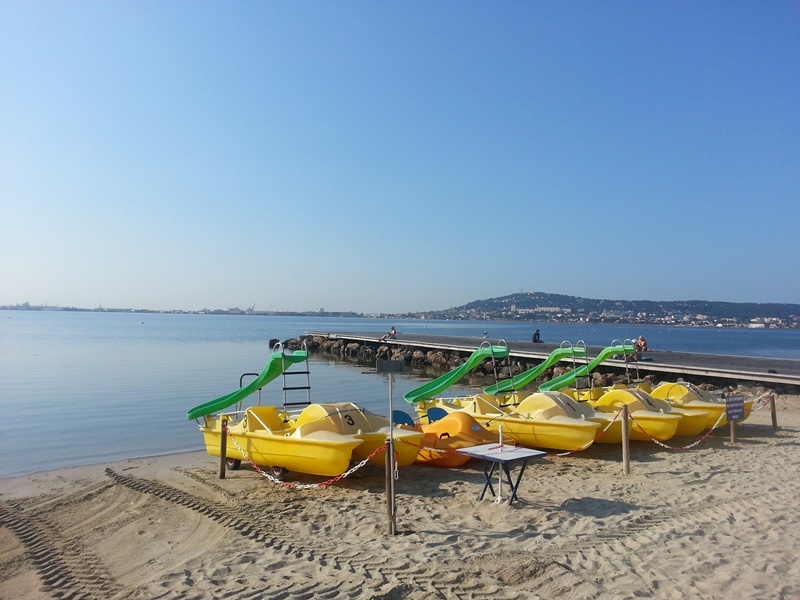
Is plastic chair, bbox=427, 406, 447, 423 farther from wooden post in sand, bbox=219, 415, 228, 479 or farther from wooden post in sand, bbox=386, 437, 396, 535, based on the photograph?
wooden post in sand, bbox=386, 437, 396, 535

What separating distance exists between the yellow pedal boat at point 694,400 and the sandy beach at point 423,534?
7.21ft

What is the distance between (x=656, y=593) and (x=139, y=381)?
2628 centimetres

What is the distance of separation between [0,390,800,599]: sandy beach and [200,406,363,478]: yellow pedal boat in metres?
0.38

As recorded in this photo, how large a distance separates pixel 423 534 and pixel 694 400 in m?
9.45

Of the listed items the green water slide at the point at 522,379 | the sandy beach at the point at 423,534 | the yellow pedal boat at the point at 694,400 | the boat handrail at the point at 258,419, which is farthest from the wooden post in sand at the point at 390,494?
the yellow pedal boat at the point at 694,400

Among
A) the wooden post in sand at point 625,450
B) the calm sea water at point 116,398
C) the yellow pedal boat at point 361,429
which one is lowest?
the calm sea water at point 116,398

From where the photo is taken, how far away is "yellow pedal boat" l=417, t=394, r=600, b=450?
10.2 metres

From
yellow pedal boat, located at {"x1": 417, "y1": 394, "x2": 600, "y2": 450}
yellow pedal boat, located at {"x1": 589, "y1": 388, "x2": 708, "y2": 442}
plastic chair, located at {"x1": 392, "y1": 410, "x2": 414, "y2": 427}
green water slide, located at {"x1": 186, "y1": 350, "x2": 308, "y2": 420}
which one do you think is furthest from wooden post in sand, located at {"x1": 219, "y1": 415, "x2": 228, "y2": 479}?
yellow pedal boat, located at {"x1": 589, "y1": 388, "x2": 708, "y2": 442}

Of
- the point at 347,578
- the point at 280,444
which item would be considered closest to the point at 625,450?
the point at 280,444

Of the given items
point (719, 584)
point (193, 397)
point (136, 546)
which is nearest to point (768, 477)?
point (719, 584)

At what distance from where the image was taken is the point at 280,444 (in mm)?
8930

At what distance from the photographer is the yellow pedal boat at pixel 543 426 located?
1022 cm

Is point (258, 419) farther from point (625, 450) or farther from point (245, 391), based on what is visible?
point (625, 450)

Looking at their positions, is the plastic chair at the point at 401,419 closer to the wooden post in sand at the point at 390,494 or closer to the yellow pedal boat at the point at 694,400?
the wooden post in sand at the point at 390,494
